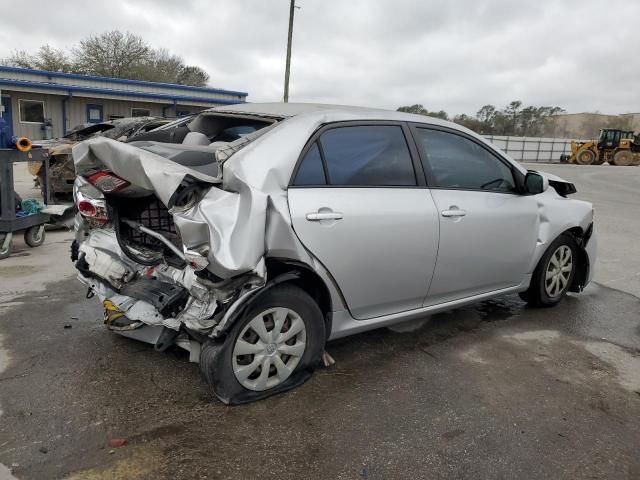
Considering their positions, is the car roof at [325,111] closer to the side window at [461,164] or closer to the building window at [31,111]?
the side window at [461,164]

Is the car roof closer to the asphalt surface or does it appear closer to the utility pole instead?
the asphalt surface

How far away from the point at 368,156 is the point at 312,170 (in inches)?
18.9

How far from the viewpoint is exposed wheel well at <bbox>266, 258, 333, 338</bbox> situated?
2.88 metres

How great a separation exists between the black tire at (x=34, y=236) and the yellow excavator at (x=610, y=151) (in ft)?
116

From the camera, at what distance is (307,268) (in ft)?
9.65

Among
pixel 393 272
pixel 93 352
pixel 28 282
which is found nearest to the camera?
pixel 393 272

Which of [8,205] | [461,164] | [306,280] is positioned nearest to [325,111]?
[306,280]

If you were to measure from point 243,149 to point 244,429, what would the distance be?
4.89 feet

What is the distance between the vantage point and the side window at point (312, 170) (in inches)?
117

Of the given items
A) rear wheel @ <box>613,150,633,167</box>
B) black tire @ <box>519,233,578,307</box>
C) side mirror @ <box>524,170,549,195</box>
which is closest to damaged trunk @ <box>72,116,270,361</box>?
side mirror @ <box>524,170,549,195</box>

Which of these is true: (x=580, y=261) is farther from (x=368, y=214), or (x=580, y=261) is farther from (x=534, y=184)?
(x=368, y=214)

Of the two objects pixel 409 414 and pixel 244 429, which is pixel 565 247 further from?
pixel 244 429

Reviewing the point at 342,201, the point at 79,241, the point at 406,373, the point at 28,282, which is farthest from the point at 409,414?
the point at 28,282

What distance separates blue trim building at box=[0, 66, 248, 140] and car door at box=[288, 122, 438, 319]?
22952 millimetres
